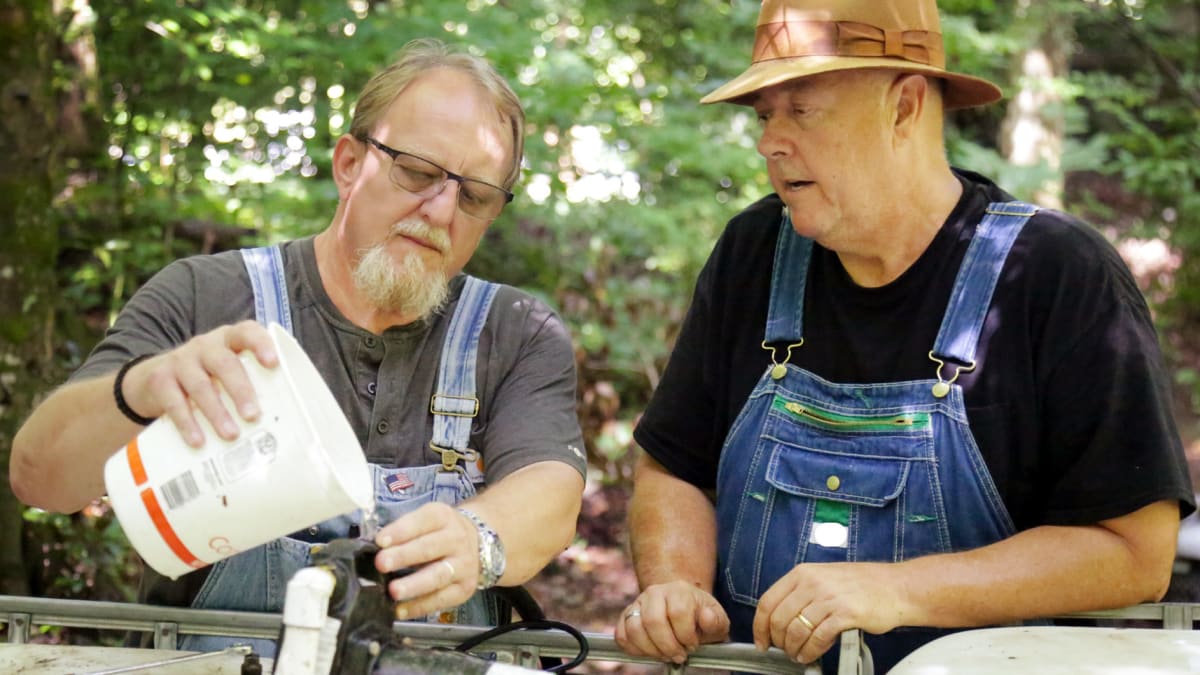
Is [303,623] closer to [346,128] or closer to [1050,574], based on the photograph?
[1050,574]

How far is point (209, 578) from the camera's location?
197cm

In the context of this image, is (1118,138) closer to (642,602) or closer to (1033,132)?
(1033,132)

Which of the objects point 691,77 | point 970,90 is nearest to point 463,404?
point 970,90

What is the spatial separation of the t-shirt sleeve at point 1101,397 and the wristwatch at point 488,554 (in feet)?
3.12

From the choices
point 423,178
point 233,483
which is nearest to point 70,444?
point 233,483

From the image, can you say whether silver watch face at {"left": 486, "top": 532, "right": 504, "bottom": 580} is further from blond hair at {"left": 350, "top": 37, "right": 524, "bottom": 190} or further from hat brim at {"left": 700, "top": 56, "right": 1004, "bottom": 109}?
hat brim at {"left": 700, "top": 56, "right": 1004, "bottom": 109}

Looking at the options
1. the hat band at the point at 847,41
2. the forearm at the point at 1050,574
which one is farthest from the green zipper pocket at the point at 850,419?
the hat band at the point at 847,41

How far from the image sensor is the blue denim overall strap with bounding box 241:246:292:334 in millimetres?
2113

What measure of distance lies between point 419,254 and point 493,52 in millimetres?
2163

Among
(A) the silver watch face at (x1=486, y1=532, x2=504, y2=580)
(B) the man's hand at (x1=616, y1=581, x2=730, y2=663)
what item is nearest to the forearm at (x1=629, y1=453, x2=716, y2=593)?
(B) the man's hand at (x1=616, y1=581, x2=730, y2=663)

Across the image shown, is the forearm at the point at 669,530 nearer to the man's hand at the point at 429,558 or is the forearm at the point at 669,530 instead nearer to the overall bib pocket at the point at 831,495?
the overall bib pocket at the point at 831,495

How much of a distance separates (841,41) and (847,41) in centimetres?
1

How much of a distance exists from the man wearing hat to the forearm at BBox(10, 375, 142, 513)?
2.87 ft

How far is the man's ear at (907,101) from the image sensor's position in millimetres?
2178
